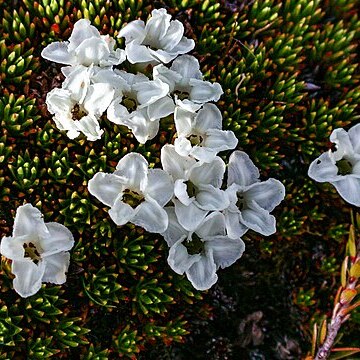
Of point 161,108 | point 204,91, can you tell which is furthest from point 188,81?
point 161,108

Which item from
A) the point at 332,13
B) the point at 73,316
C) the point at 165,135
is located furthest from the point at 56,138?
the point at 332,13

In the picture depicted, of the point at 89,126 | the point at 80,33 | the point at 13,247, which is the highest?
the point at 80,33

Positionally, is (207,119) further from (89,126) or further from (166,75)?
(89,126)

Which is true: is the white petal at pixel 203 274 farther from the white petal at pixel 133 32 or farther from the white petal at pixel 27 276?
the white petal at pixel 133 32

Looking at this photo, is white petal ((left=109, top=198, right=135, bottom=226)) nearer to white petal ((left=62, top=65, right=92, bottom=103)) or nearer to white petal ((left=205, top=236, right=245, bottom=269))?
white petal ((left=205, top=236, right=245, bottom=269))

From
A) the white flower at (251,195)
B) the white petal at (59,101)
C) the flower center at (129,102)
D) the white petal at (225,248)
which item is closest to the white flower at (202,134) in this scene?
the white flower at (251,195)
